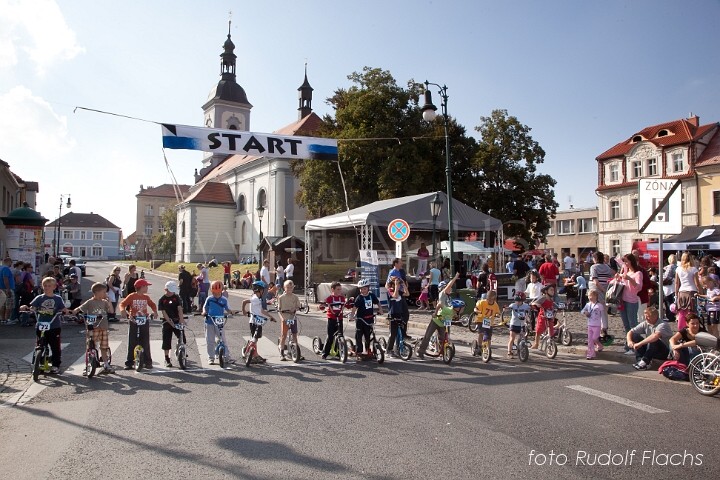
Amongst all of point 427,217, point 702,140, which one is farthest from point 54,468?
point 702,140

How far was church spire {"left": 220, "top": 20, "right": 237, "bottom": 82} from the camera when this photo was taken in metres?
68.9

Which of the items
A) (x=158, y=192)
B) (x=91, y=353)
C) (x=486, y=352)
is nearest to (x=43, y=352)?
(x=91, y=353)

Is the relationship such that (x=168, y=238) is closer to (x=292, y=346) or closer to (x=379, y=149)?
(x=379, y=149)

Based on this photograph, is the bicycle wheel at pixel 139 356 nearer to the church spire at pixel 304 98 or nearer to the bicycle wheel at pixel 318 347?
the bicycle wheel at pixel 318 347

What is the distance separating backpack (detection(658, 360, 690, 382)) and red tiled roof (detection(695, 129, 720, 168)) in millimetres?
35476

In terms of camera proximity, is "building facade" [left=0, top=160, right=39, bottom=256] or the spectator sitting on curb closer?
the spectator sitting on curb

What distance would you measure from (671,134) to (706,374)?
3971 cm

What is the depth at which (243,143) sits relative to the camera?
1168 cm

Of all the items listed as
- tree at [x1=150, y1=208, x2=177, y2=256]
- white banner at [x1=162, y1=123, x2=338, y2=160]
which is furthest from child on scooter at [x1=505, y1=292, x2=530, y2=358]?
tree at [x1=150, y1=208, x2=177, y2=256]

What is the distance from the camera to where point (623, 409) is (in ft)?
21.3

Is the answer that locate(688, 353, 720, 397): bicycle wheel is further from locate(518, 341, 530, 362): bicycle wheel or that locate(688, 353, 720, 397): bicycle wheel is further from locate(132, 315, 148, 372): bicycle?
locate(132, 315, 148, 372): bicycle

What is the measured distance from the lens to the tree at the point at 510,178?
3459 centimetres

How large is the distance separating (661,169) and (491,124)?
15.9 meters

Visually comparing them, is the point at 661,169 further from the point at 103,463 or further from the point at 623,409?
the point at 103,463
